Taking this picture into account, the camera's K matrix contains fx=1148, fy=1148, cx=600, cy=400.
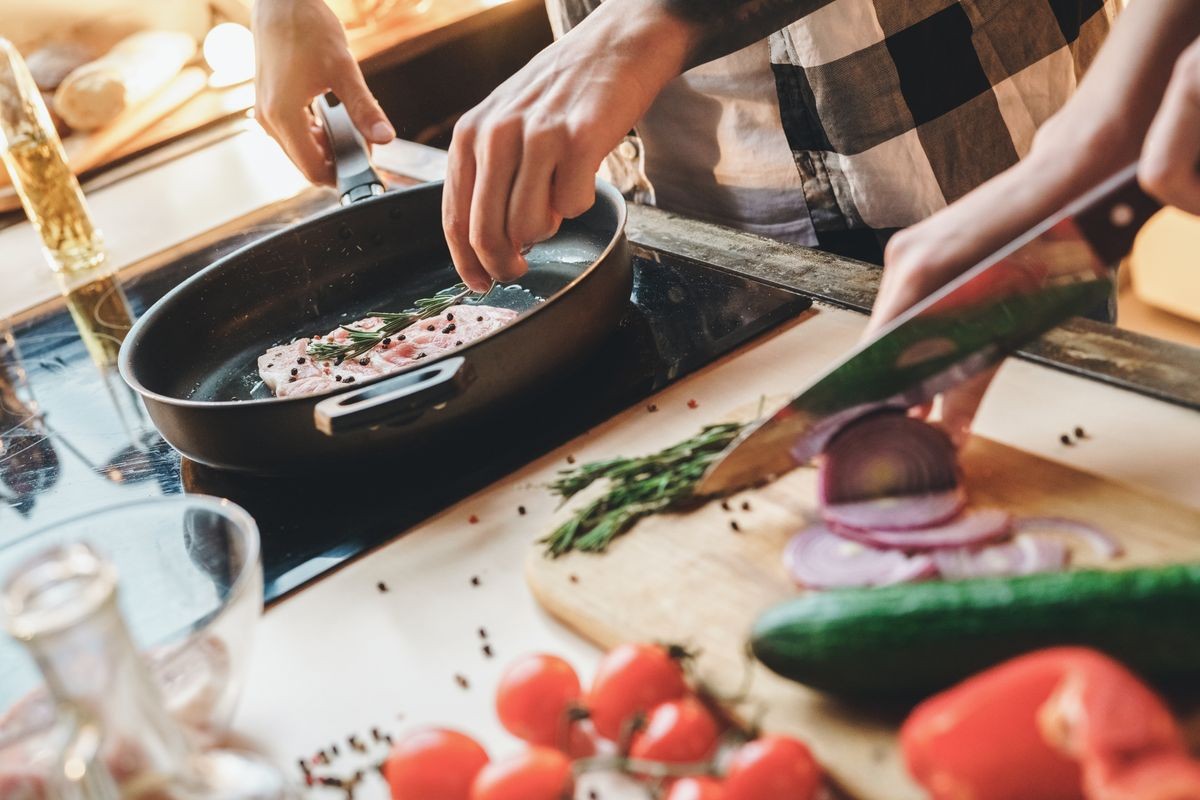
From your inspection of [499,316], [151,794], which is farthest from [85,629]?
[499,316]

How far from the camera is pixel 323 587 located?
3.37 feet

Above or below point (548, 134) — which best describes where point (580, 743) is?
below

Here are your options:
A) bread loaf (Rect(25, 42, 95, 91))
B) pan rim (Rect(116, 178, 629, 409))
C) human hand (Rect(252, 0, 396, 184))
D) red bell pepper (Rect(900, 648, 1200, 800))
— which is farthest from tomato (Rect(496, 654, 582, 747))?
bread loaf (Rect(25, 42, 95, 91))

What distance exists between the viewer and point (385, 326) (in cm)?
139

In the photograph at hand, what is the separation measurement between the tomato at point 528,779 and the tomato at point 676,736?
0.19 feet

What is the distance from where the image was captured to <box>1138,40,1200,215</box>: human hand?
29.6 inches

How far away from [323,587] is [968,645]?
57 cm

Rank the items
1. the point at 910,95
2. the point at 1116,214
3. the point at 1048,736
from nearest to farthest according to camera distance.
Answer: the point at 1048,736
the point at 1116,214
the point at 910,95

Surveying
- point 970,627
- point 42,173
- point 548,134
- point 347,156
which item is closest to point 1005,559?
point 970,627

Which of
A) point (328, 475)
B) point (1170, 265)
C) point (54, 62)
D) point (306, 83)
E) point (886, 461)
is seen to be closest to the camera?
point (886, 461)

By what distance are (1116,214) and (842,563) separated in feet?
1.04

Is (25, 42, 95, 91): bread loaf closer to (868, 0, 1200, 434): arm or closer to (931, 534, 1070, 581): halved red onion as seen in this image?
(868, 0, 1200, 434): arm

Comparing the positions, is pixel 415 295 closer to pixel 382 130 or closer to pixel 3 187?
pixel 382 130

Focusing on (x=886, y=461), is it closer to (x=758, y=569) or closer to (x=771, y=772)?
(x=758, y=569)
